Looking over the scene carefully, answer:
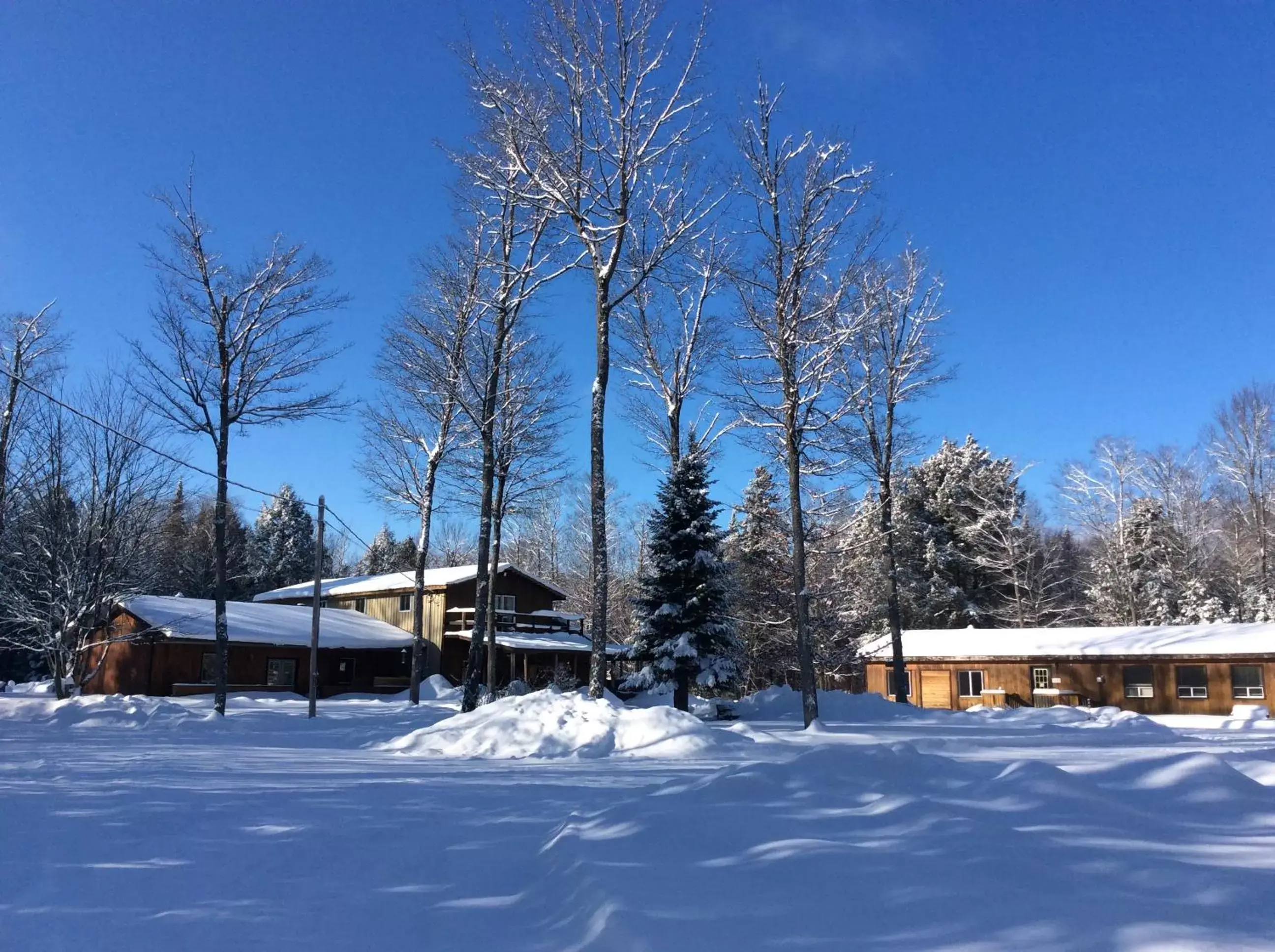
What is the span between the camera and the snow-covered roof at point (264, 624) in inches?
1346

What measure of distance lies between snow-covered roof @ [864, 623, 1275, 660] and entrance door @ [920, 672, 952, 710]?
1.27 metres

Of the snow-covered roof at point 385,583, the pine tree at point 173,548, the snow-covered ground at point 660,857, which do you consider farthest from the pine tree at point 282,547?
the snow-covered ground at point 660,857

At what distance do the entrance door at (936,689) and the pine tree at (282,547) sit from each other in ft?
135

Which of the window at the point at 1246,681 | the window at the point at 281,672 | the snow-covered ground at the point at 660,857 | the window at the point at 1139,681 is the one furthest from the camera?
the window at the point at 281,672

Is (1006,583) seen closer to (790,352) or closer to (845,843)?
(790,352)

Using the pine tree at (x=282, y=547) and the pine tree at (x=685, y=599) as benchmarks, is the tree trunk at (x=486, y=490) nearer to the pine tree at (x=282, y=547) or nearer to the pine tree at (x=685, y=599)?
the pine tree at (x=685, y=599)

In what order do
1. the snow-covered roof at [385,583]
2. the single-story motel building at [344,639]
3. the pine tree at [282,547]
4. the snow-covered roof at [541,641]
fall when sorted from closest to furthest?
the single-story motel building at [344,639] < the snow-covered roof at [541,641] < the snow-covered roof at [385,583] < the pine tree at [282,547]

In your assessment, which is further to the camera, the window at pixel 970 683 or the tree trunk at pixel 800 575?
the window at pixel 970 683

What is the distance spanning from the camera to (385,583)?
44.2 m

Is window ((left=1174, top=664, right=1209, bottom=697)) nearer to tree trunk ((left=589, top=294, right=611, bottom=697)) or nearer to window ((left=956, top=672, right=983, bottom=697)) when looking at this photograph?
window ((left=956, top=672, right=983, bottom=697))

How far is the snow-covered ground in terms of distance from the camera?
426cm

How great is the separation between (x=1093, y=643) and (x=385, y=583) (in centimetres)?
3240

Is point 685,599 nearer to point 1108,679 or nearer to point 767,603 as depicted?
point 767,603

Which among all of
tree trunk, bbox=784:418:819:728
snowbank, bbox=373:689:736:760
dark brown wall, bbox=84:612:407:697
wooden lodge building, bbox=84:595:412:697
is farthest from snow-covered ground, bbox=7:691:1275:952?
dark brown wall, bbox=84:612:407:697
